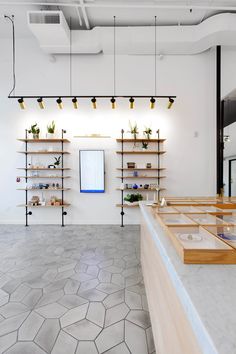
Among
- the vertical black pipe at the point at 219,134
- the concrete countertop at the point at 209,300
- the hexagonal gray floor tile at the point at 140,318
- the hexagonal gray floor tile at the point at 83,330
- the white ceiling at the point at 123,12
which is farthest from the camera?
the vertical black pipe at the point at 219,134

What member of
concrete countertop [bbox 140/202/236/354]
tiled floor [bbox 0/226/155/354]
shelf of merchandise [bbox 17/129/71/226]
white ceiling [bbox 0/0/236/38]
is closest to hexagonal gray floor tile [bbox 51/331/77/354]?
tiled floor [bbox 0/226/155/354]

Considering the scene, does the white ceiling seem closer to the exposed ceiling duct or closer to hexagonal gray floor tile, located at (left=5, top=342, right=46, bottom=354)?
the exposed ceiling duct

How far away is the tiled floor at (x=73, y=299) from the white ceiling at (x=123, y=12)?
14.6 ft

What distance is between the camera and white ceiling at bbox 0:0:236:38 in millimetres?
3688

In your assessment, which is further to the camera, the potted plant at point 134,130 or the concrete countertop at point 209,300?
the potted plant at point 134,130

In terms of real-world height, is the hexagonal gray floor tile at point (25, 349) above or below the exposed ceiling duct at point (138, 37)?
below

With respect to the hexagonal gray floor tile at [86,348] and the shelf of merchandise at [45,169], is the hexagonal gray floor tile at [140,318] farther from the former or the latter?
the shelf of merchandise at [45,169]

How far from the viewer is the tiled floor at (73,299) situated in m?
1.52

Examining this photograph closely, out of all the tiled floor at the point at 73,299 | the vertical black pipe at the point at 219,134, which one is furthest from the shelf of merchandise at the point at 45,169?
the vertical black pipe at the point at 219,134

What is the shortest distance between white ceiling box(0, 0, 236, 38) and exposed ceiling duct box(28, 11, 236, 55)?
0.19 meters

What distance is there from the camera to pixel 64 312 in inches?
72.1

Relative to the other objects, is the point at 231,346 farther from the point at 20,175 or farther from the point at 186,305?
the point at 20,175

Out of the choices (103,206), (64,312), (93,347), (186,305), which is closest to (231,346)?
(186,305)

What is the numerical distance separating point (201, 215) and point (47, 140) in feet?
13.3
